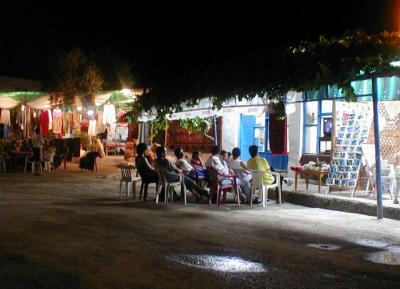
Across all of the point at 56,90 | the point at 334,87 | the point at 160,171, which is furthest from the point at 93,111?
the point at 334,87

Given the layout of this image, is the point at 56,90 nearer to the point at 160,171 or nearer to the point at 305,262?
the point at 160,171

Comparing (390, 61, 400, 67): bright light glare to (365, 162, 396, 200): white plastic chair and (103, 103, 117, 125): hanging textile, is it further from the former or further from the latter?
(103, 103, 117, 125): hanging textile

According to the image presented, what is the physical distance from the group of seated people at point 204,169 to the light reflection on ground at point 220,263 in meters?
5.68

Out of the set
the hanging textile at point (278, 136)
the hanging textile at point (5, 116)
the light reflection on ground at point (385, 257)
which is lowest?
the light reflection on ground at point (385, 257)

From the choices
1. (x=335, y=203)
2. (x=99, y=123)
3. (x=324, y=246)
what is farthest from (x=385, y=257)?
(x=99, y=123)

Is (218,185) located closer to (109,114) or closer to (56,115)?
(109,114)

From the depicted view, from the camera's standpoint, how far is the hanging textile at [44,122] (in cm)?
2486

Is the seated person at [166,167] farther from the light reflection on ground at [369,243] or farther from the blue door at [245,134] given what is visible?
the blue door at [245,134]

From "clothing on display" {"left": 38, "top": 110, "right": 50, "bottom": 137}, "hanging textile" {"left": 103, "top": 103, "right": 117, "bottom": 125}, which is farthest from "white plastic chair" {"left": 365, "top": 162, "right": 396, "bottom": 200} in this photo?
"clothing on display" {"left": 38, "top": 110, "right": 50, "bottom": 137}

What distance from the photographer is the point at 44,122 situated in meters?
25.0

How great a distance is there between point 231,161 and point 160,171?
186cm

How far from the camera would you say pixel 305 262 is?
740 centimetres

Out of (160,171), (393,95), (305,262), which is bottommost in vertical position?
(305,262)

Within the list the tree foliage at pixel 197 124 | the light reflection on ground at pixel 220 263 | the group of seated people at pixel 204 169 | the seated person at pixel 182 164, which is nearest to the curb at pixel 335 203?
the group of seated people at pixel 204 169
